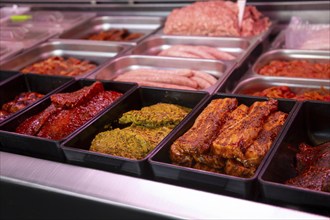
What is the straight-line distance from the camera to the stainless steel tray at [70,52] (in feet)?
11.1

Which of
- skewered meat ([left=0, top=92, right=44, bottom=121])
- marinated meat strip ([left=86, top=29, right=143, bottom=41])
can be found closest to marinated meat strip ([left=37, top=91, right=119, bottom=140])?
skewered meat ([left=0, top=92, right=44, bottom=121])

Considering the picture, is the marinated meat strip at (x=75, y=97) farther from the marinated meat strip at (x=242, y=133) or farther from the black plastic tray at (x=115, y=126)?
the marinated meat strip at (x=242, y=133)

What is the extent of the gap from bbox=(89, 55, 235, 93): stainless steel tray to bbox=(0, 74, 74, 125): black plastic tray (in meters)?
0.25

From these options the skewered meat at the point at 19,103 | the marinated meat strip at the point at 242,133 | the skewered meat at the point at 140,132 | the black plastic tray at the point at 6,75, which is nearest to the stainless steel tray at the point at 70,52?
the black plastic tray at the point at 6,75

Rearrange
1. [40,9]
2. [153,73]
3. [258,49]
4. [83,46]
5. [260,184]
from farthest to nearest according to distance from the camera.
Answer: [40,9] → [83,46] → [258,49] → [153,73] → [260,184]

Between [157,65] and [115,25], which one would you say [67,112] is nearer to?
[157,65]

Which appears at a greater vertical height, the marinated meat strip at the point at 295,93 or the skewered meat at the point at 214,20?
the skewered meat at the point at 214,20

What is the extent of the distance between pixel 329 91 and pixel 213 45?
1.07m

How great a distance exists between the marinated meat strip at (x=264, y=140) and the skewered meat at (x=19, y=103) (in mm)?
1476

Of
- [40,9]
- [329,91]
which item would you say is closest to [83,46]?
[40,9]

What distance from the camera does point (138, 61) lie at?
10.5ft

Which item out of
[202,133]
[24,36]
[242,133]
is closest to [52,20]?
[24,36]

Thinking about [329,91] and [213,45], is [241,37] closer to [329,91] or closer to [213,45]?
[213,45]

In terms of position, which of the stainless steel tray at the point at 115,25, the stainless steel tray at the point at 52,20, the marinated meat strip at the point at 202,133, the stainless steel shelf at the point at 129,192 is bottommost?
the stainless steel shelf at the point at 129,192
